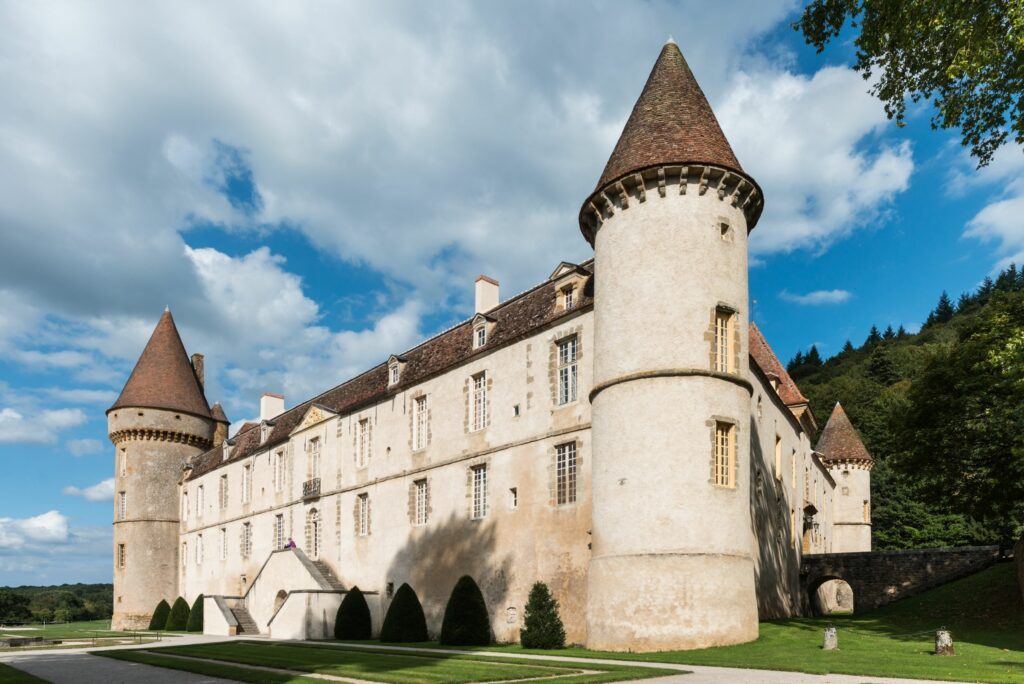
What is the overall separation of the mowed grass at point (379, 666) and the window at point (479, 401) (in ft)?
25.9

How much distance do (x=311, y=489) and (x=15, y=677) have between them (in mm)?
20365

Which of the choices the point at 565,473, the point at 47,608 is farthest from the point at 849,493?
the point at 47,608

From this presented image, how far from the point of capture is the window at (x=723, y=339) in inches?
800

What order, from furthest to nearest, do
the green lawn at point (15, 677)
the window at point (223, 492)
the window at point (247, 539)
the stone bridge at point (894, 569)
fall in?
the window at point (223, 492) < the window at point (247, 539) < the stone bridge at point (894, 569) < the green lawn at point (15, 677)

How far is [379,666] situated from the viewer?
16203mm

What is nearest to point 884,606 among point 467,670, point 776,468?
point 776,468

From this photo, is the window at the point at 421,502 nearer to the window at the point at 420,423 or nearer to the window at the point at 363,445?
the window at the point at 420,423

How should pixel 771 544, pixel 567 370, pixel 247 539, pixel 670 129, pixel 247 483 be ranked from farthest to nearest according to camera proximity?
pixel 247 483 < pixel 247 539 < pixel 771 544 < pixel 567 370 < pixel 670 129

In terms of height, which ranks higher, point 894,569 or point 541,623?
point 541,623

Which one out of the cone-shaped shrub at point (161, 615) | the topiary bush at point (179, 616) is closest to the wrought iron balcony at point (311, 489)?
the topiary bush at point (179, 616)

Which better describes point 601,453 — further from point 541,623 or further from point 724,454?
Result: point 541,623

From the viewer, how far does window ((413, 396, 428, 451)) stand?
97.1ft

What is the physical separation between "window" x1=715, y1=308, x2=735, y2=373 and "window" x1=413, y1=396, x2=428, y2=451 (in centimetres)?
1231

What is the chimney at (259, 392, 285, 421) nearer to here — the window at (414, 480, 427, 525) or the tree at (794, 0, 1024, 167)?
the window at (414, 480, 427, 525)
